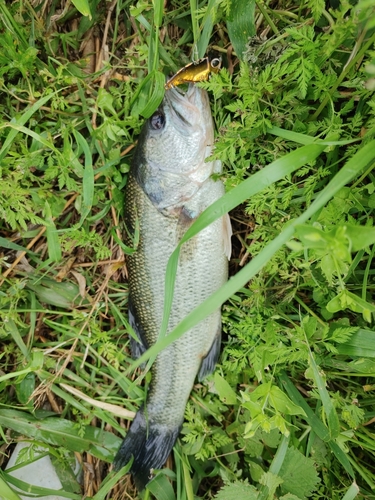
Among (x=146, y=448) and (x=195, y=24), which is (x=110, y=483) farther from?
(x=195, y=24)

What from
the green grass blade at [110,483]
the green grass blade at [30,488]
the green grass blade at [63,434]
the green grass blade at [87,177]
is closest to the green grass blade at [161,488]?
the green grass blade at [110,483]

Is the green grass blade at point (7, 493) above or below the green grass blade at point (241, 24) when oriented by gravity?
below

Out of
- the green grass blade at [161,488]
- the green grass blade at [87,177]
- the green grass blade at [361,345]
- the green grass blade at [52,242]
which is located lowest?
the green grass blade at [161,488]

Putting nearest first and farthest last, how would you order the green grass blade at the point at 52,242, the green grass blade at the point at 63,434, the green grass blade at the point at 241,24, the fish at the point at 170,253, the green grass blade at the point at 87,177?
1. the green grass blade at the point at 241,24
2. the fish at the point at 170,253
3. the green grass blade at the point at 87,177
4. the green grass blade at the point at 52,242
5. the green grass blade at the point at 63,434

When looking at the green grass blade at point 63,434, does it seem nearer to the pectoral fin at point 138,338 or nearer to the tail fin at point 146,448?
the tail fin at point 146,448

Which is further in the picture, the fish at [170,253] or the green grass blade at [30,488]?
the green grass blade at [30,488]

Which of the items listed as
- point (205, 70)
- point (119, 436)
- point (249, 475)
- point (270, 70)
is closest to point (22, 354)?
point (119, 436)

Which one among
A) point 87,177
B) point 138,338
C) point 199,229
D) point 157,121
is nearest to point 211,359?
point 138,338

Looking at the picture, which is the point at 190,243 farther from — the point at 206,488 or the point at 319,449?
the point at 206,488
